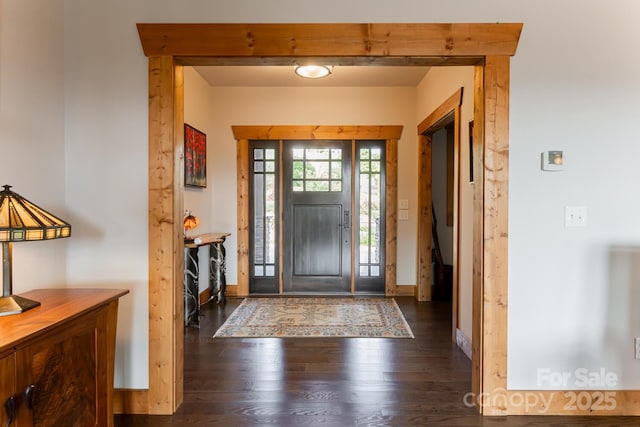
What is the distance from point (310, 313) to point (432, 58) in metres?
2.88

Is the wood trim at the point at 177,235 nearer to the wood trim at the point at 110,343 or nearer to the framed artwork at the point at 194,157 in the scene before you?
the wood trim at the point at 110,343

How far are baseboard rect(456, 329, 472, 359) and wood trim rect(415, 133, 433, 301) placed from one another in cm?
138

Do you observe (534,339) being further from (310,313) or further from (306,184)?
(306,184)

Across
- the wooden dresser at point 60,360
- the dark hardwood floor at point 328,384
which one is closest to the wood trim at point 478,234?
the dark hardwood floor at point 328,384

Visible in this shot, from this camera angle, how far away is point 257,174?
4848mm

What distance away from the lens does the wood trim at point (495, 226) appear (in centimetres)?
202

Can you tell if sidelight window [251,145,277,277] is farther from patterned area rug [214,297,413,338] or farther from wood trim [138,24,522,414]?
wood trim [138,24,522,414]

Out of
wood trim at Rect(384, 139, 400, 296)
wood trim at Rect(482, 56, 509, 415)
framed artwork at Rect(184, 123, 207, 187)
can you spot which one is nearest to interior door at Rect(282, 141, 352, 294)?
wood trim at Rect(384, 139, 400, 296)

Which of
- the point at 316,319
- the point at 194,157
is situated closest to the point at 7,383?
the point at 316,319

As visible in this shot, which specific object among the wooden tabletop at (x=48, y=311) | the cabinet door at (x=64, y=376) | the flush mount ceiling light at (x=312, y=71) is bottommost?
the cabinet door at (x=64, y=376)

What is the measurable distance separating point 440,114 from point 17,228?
11.4 feet

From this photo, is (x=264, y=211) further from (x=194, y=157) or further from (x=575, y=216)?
(x=575, y=216)

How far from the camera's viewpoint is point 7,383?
113cm

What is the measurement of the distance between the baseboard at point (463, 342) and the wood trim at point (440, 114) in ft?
6.52
